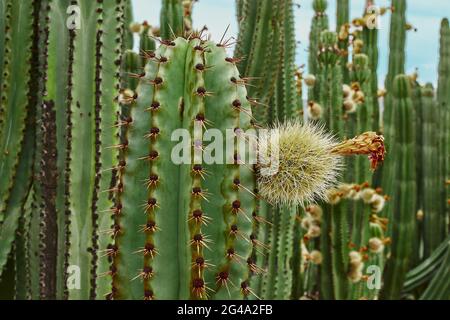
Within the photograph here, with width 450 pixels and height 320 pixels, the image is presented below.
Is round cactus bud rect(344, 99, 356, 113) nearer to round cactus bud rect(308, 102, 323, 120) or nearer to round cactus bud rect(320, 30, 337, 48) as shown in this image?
round cactus bud rect(308, 102, 323, 120)

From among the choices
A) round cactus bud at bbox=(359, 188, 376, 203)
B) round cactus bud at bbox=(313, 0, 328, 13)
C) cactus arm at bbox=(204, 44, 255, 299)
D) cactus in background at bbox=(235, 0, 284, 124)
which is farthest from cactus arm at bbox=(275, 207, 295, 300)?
round cactus bud at bbox=(313, 0, 328, 13)

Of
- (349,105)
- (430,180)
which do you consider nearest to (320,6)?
(349,105)

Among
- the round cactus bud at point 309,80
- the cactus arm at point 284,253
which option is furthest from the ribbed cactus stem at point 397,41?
the cactus arm at point 284,253

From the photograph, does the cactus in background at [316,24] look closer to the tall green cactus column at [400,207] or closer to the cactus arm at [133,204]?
the tall green cactus column at [400,207]
